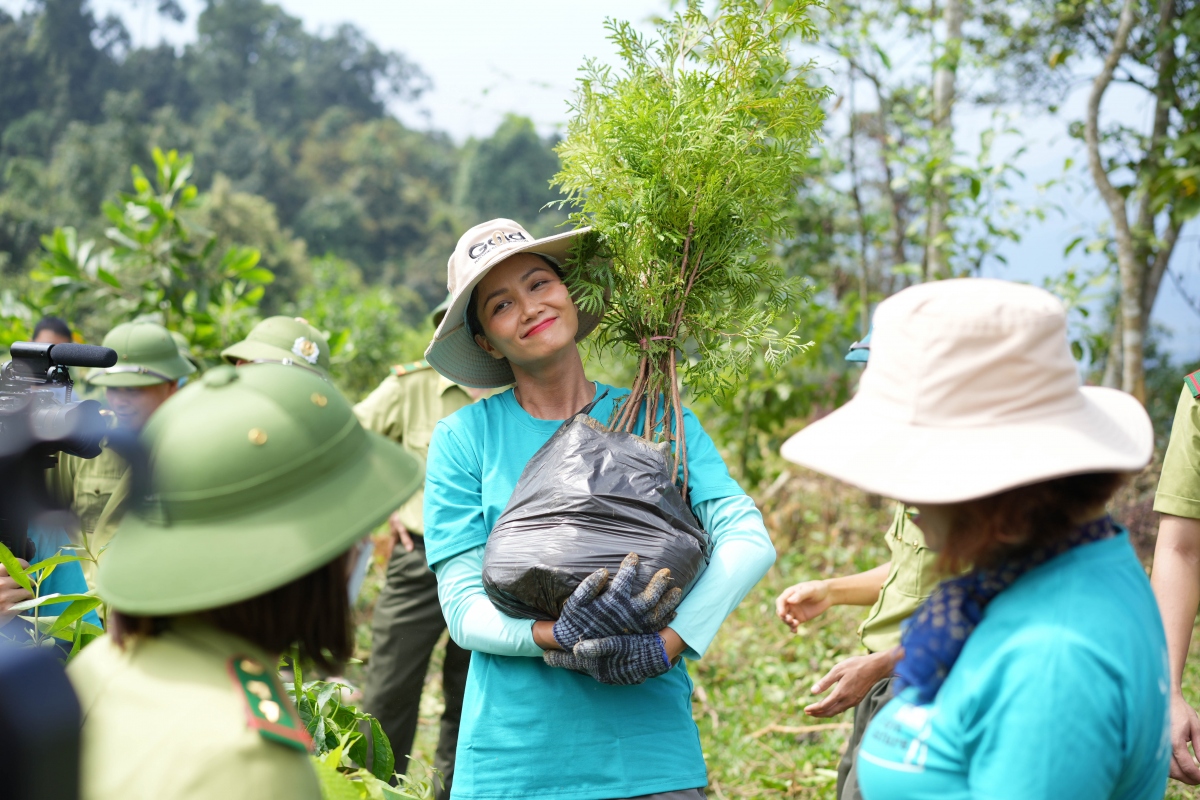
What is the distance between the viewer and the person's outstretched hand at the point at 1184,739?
2.00 meters

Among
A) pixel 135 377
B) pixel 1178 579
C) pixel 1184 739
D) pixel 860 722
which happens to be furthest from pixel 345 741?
pixel 135 377

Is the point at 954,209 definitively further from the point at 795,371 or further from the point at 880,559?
the point at 880,559

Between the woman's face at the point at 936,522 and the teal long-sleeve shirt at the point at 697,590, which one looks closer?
the woman's face at the point at 936,522

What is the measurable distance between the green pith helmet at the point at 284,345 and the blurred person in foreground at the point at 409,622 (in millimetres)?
342

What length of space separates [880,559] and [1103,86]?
2.98 m

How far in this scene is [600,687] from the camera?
6.01 ft

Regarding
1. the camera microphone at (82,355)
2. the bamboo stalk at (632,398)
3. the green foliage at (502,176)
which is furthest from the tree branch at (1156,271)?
the green foliage at (502,176)

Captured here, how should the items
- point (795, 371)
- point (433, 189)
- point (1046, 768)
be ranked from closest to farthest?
point (1046, 768) → point (795, 371) → point (433, 189)

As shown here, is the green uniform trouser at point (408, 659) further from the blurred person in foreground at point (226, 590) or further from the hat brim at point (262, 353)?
the blurred person in foreground at point (226, 590)

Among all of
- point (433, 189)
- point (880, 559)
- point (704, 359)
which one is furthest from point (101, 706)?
point (433, 189)

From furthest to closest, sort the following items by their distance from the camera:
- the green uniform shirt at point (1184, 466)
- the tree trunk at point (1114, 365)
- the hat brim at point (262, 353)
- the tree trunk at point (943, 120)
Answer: the tree trunk at point (1114, 365)
the tree trunk at point (943, 120)
the hat brim at point (262, 353)
the green uniform shirt at point (1184, 466)

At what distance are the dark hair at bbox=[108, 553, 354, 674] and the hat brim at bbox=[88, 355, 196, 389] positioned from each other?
2967 millimetres

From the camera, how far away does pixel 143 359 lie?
3924 mm

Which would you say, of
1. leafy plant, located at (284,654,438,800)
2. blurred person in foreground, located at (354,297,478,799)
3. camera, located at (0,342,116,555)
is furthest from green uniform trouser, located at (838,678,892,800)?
camera, located at (0,342,116,555)
